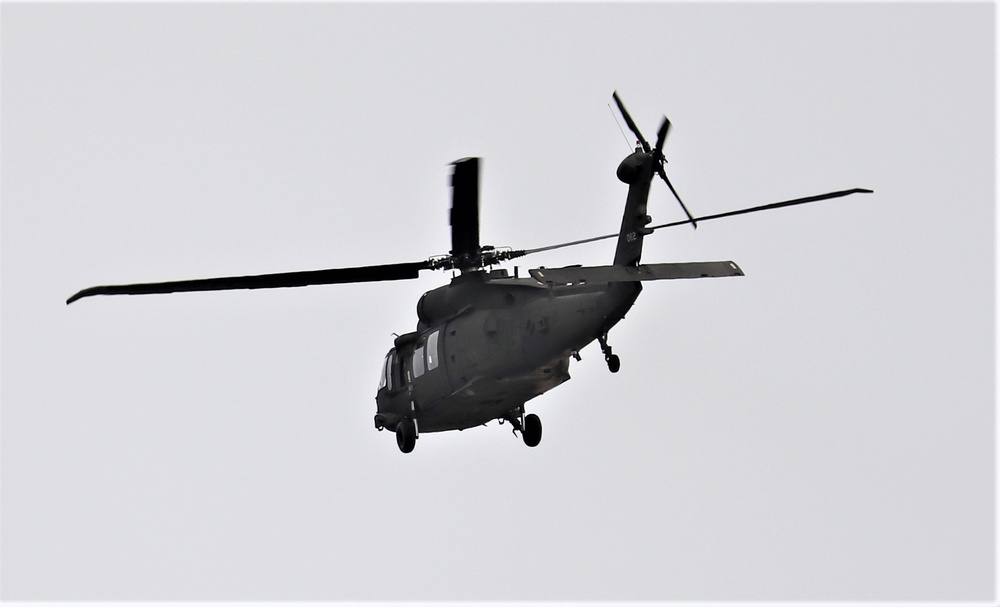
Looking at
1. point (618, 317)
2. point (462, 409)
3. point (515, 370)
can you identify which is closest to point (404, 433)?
point (462, 409)

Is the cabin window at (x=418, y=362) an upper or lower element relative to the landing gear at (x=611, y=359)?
upper

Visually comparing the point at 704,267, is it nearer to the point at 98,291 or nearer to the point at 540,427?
the point at 540,427

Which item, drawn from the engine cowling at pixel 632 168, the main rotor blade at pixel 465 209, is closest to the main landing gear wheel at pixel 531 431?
the main rotor blade at pixel 465 209

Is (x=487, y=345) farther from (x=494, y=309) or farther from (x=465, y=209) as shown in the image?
(x=465, y=209)

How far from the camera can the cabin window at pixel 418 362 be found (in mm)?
20828

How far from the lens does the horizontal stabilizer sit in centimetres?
1731

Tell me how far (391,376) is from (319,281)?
8.96 ft

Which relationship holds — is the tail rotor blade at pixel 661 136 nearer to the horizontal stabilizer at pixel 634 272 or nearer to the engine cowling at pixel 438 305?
the horizontal stabilizer at pixel 634 272

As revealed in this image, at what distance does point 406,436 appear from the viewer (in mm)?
20844

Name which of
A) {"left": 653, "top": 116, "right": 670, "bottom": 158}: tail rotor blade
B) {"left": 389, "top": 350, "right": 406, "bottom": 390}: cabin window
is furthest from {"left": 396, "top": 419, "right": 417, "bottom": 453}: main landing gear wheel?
{"left": 653, "top": 116, "right": 670, "bottom": 158}: tail rotor blade

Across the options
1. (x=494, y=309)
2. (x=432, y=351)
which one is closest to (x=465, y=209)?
(x=494, y=309)

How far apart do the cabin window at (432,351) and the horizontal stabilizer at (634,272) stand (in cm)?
340

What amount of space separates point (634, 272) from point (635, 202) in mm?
1004

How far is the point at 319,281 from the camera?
63.1 ft
